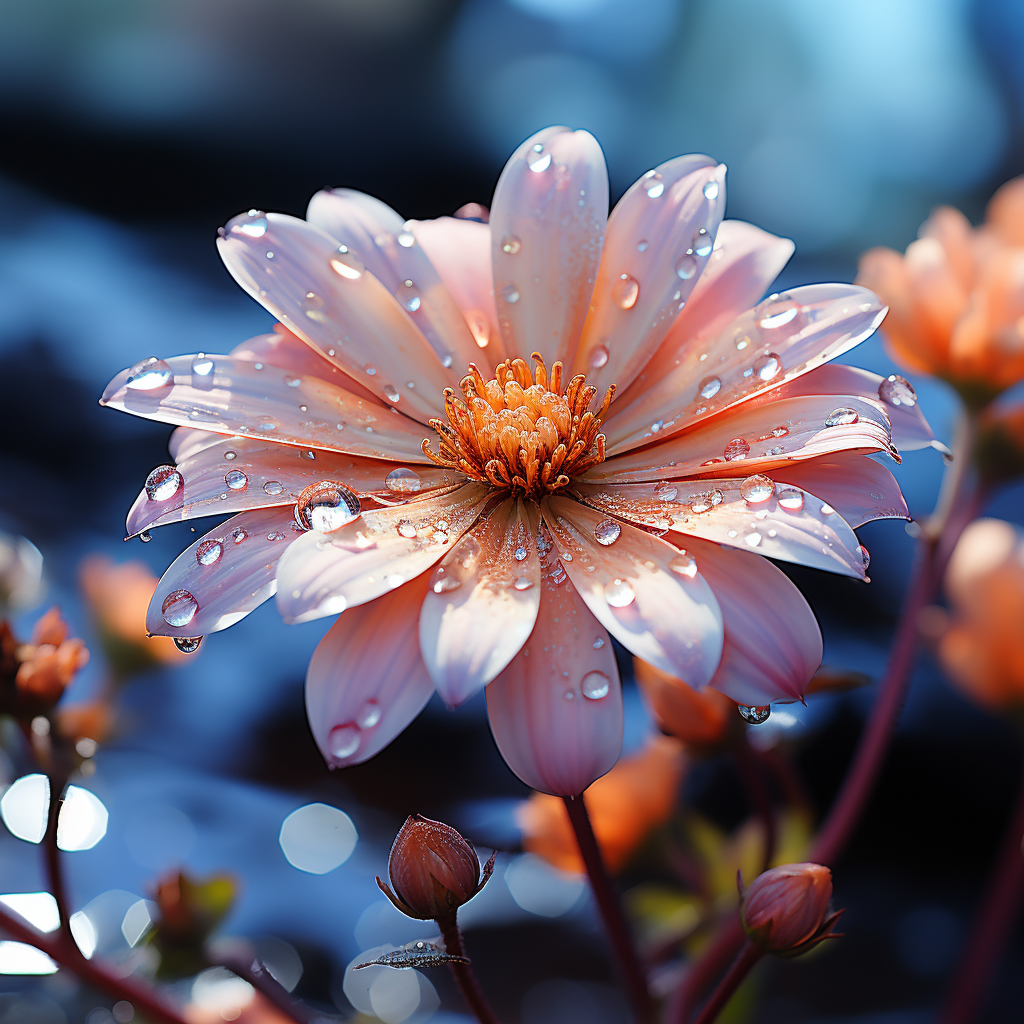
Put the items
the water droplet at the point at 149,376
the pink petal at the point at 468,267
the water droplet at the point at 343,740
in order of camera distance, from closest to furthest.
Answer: the water droplet at the point at 343,740 < the water droplet at the point at 149,376 < the pink petal at the point at 468,267

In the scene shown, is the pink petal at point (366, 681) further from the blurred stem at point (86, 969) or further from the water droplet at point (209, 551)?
the blurred stem at point (86, 969)

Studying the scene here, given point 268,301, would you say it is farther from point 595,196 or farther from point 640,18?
point 640,18

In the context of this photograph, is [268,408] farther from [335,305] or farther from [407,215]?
[407,215]

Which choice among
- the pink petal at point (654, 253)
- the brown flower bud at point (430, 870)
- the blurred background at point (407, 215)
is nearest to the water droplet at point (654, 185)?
the pink petal at point (654, 253)

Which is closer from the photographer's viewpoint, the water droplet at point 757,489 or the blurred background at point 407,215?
the water droplet at point 757,489

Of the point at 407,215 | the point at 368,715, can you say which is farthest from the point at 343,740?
the point at 407,215

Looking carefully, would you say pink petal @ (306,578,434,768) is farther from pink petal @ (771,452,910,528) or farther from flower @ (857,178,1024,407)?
flower @ (857,178,1024,407)
